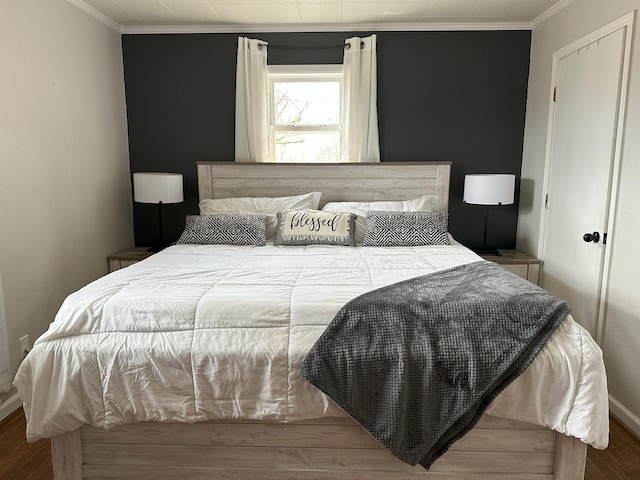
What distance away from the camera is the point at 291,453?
5.61 feet

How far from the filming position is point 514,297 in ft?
5.59

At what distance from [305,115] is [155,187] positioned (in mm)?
1390

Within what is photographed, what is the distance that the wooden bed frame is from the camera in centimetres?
167

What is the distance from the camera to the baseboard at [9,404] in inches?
92.5

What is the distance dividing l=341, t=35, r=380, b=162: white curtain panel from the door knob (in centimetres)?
164

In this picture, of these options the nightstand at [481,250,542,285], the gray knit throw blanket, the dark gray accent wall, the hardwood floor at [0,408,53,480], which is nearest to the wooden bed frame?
the gray knit throw blanket

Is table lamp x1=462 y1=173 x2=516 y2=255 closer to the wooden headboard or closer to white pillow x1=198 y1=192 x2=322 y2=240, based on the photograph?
the wooden headboard

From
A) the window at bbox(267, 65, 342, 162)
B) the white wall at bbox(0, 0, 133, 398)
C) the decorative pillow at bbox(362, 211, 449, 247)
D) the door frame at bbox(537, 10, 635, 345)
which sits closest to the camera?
the door frame at bbox(537, 10, 635, 345)

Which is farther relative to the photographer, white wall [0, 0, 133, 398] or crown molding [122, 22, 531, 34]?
crown molding [122, 22, 531, 34]

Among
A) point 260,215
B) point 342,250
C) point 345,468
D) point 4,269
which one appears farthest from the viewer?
point 260,215

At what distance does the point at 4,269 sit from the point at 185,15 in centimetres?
220

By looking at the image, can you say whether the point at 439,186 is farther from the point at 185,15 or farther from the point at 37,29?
the point at 37,29

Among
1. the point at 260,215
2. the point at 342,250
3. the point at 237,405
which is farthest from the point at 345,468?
the point at 260,215

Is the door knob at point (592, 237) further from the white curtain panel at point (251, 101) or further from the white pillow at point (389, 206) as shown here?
the white curtain panel at point (251, 101)
